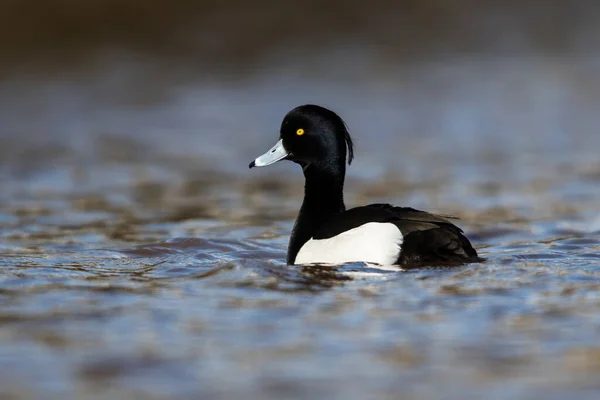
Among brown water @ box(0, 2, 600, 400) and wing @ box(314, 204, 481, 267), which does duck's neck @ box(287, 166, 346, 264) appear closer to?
brown water @ box(0, 2, 600, 400)

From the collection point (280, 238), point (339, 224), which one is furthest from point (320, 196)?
point (280, 238)

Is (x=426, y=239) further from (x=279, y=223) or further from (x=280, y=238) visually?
(x=279, y=223)

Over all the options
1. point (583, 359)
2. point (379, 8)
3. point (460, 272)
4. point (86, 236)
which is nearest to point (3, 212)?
point (86, 236)

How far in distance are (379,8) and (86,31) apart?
4726mm

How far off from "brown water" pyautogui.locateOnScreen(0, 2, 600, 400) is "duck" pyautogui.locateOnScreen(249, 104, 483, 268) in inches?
5.6

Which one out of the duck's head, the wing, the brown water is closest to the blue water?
the brown water

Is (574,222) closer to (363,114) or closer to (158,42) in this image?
(363,114)

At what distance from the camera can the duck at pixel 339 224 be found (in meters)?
7.59

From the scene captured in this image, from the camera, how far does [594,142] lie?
558 inches

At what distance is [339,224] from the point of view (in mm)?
7910

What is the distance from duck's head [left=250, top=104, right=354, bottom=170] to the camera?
8531 mm

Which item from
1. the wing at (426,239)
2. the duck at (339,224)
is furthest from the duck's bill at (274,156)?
the wing at (426,239)

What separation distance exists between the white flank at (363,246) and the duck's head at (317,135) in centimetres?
89

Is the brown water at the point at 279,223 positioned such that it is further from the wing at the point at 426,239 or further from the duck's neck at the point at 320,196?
the duck's neck at the point at 320,196
